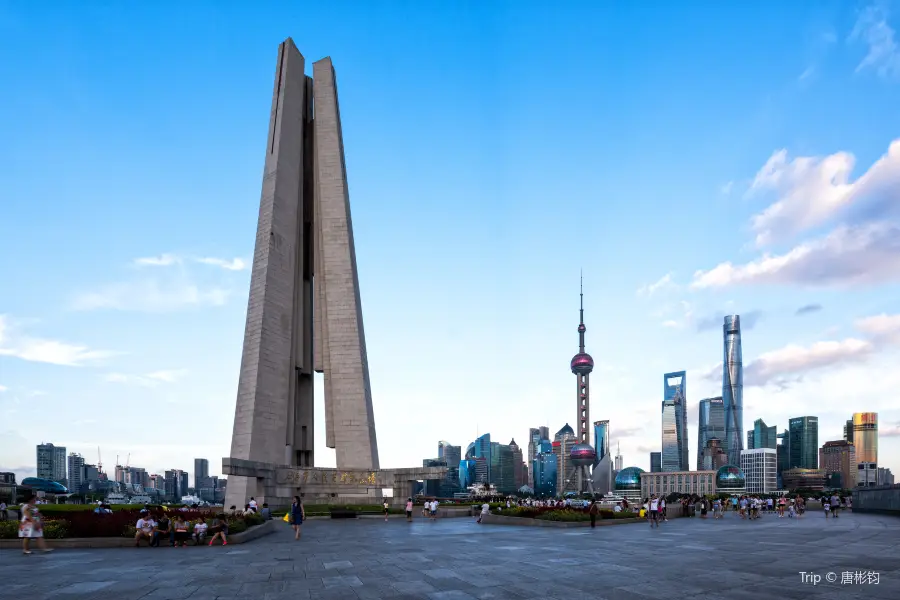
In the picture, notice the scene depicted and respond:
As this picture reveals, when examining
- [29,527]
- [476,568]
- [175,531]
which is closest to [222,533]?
[175,531]

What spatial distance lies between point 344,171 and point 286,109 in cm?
648

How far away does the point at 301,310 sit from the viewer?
5169cm

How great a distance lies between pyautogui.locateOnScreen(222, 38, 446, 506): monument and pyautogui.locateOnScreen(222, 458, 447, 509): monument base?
0.07 meters

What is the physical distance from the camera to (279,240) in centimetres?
4675

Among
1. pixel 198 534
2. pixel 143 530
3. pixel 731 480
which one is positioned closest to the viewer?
pixel 143 530

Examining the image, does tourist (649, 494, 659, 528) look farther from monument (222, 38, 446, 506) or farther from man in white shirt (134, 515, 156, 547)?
man in white shirt (134, 515, 156, 547)

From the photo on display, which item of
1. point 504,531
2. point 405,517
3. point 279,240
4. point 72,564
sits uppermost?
point 279,240

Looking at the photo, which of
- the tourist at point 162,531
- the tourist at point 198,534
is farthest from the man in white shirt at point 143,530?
the tourist at point 198,534

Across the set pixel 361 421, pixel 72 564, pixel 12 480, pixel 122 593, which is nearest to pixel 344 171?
pixel 361 421

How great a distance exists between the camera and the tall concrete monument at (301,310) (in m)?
42.1

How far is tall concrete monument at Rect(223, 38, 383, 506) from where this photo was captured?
138 ft

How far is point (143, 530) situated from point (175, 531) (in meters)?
0.91

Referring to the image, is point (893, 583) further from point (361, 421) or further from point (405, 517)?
point (361, 421)

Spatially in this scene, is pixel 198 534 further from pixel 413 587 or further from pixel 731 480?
pixel 731 480
